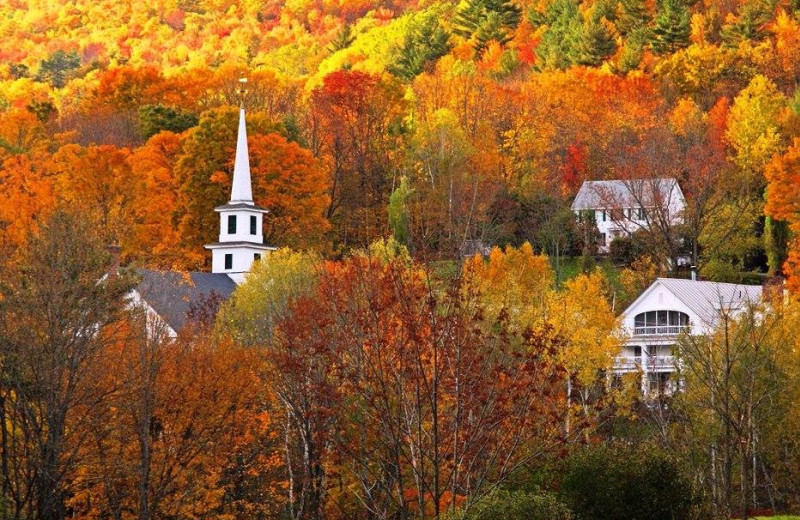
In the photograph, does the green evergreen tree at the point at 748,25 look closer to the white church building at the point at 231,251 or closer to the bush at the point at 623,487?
the white church building at the point at 231,251

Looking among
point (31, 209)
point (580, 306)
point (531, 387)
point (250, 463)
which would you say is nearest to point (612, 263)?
point (580, 306)

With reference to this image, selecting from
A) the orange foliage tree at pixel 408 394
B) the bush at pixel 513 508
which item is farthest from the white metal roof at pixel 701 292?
the bush at pixel 513 508

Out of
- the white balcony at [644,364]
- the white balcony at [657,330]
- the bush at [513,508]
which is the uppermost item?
the white balcony at [657,330]

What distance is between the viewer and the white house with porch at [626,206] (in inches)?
3241

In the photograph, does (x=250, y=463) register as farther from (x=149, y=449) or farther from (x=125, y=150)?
(x=125, y=150)

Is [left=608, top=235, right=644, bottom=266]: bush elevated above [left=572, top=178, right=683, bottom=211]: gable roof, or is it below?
below

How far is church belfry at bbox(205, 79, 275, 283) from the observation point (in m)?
74.1

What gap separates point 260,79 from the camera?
4513 inches

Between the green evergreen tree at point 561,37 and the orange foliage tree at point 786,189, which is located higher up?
the green evergreen tree at point 561,37

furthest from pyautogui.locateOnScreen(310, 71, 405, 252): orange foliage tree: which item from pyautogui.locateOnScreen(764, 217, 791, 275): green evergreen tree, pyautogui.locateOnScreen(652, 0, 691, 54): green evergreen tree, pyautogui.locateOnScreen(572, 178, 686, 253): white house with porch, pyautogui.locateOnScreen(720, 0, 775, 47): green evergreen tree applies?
pyautogui.locateOnScreen(720, 0, 775, 47): green evergreen tree

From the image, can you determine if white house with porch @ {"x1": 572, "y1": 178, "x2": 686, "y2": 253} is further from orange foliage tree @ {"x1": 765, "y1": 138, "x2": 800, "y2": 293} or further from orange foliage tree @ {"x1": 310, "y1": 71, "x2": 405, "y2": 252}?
orange foliage tree @ {"x1": 310, "y1": 71, "x2": 405, "y2": 252}

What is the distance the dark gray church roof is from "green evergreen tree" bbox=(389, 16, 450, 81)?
190 ft

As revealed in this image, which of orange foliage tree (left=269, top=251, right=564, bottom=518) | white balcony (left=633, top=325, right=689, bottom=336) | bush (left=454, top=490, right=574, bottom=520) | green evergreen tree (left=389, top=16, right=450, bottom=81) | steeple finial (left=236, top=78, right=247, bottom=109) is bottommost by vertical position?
bush (left=454, top=490, right=574, bottom=520)

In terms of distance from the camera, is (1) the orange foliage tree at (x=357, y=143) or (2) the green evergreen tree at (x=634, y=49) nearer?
(1) the orange foliage tree at (x=357, y=143)
